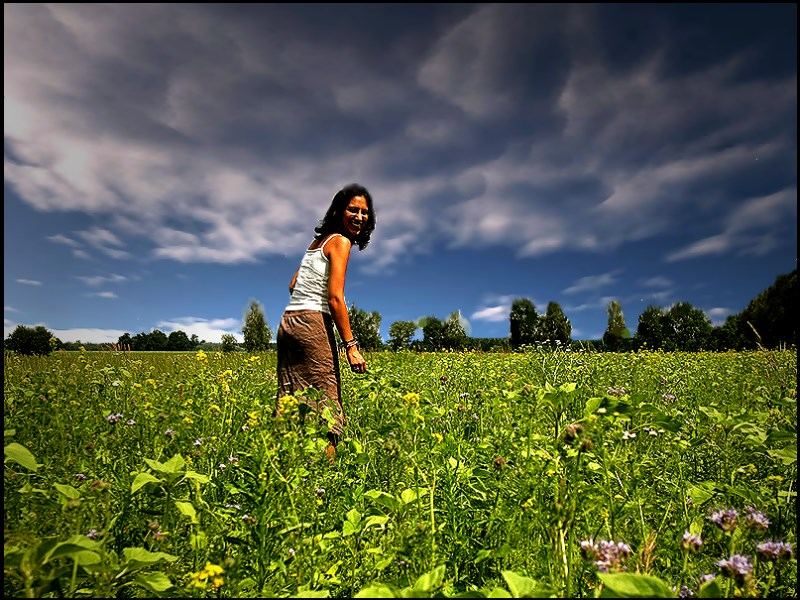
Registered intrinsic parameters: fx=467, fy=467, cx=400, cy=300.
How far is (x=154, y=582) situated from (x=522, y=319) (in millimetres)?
77354

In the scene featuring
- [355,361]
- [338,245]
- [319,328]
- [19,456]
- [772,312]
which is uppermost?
[772,312]

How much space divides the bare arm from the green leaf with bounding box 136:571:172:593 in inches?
101

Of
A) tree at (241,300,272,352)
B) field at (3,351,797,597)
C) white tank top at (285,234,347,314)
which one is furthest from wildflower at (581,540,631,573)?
tree at (241,300,272,352)

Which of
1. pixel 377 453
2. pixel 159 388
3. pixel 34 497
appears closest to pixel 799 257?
pixel 377 453

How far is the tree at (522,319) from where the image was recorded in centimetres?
7331

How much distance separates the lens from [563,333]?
59.4 metres

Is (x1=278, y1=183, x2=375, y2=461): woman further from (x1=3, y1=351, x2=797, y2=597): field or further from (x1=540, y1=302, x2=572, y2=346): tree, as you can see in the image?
(x1=540, y1=302, x2=572, y2=346): tree

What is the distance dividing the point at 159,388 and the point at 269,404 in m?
3.80

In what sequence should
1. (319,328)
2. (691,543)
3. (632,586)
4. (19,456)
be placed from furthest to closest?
(319,328) < (691,543) < (19,456) < (632,586)

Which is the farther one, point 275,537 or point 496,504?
point 496,504

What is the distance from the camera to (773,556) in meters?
1.57

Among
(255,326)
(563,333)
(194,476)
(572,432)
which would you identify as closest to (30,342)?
(194,476)

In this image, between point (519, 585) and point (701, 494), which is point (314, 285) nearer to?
point (701, 494)

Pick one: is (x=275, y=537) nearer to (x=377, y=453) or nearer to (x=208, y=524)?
(x=208, y=524)
